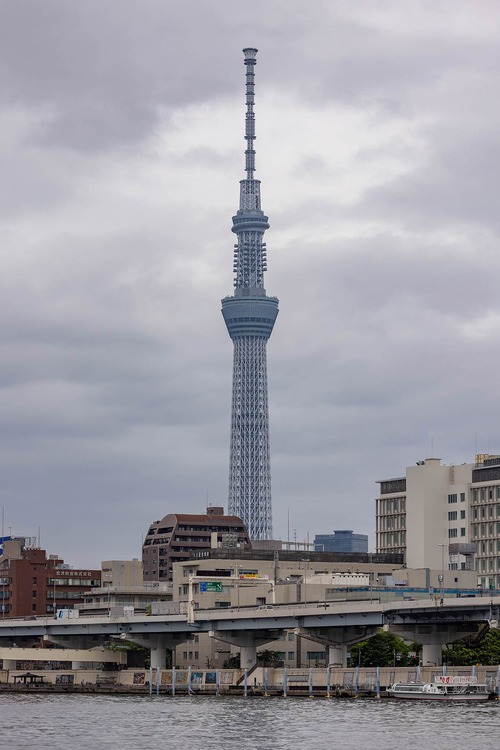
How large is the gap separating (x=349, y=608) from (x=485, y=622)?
16.2 metres

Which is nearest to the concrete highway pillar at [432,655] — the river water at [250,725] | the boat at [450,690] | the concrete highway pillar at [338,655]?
the boat at [450,690]

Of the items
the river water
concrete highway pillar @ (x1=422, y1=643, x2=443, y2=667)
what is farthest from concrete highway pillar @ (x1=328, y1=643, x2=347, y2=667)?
the river water

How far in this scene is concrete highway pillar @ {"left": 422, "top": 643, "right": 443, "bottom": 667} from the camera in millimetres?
188800

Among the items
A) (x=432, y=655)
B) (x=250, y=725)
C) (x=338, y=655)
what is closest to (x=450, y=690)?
(x=432, y=655)

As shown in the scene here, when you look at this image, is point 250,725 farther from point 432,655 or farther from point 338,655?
point 338,655

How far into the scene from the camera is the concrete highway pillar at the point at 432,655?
619 feet

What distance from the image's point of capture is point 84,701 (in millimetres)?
190125

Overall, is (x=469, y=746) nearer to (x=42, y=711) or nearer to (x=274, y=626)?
(x=42, y=711)

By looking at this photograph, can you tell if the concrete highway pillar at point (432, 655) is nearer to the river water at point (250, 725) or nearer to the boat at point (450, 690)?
the boat at point (450, 690)

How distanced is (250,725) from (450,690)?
39.2m

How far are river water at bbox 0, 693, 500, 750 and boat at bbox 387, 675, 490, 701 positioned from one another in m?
2.25

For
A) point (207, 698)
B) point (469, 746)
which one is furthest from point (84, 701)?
point (469, 746)

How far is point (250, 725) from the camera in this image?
143625mm

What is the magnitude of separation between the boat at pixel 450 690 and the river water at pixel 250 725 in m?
2.25
